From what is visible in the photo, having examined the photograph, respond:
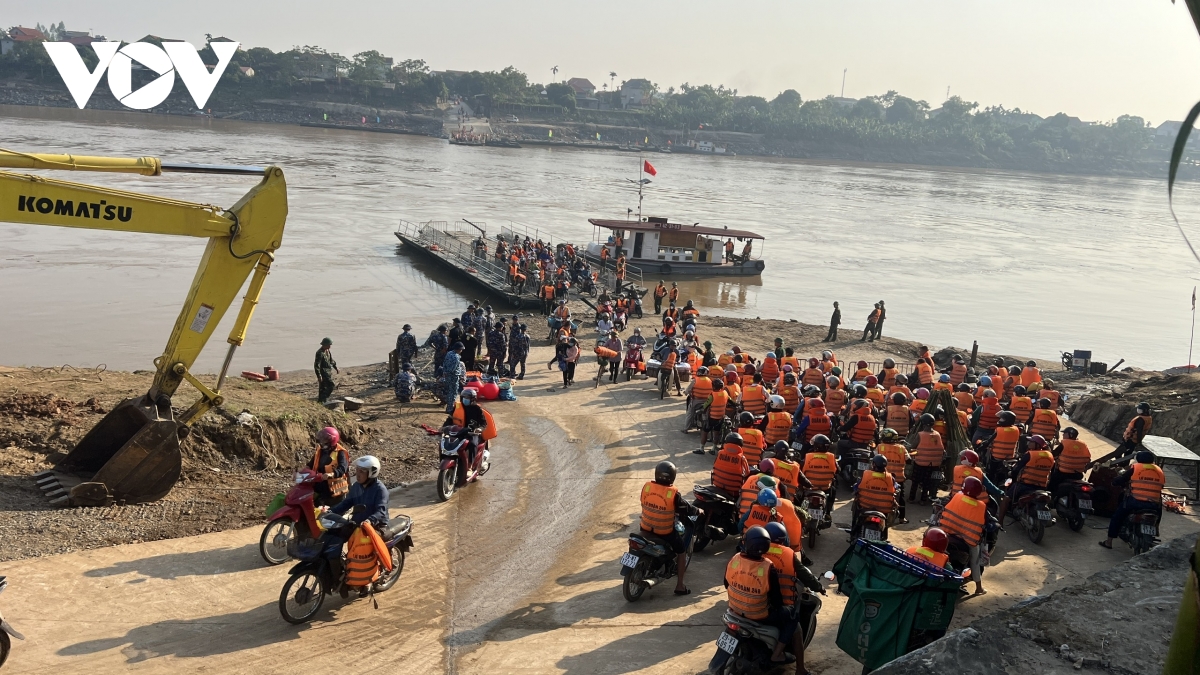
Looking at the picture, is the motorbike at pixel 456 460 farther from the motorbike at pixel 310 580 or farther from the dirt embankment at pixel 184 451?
the motorbike at pixel 310 580

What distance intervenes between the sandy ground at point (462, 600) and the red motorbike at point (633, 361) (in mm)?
7513

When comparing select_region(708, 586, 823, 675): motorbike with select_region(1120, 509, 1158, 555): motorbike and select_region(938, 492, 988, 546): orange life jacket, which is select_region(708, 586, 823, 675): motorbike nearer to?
select_region(938, 492, 988, 546): orange life jacket

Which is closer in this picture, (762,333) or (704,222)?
(762,333)

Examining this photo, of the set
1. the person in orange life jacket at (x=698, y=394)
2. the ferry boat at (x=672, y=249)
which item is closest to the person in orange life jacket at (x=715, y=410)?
the person in orange life jacket at (x=698, y=394)

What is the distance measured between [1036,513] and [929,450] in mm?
1579

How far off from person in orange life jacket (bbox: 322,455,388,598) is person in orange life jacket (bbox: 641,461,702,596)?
2502mm

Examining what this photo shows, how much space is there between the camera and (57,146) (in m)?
71.8

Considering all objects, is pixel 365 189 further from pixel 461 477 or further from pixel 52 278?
pixel 461 477

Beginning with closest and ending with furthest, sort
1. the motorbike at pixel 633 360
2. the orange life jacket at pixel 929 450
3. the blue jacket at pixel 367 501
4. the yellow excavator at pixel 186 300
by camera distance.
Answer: the blue jacket at pixel 367 501 → the yellow excavator at pixel 186 300 → the orange life jacket at pixel 929 450 → the motorbike at pixel 633 360

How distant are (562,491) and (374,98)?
158387mm

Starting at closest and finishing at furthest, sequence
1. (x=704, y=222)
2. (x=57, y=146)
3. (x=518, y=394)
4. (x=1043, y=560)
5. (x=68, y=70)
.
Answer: (x=1043, y=560), (x=518, y=394), (x=704, y=222), (x=57, y=146), (x=68, y=70)

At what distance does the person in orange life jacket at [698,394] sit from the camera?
1593cm

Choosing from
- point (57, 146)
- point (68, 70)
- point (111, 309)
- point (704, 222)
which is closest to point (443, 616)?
point (111, 309)

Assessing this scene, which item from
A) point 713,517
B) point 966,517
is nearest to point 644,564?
point 713,517
